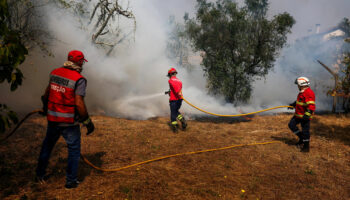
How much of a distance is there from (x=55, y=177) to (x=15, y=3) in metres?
8.34

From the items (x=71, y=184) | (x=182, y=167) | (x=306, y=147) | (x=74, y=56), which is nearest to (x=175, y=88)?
(x=182, y=167)

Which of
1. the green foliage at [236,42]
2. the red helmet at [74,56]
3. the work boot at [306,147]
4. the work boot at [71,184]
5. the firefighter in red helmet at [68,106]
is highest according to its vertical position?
the green foliage at [236,42]

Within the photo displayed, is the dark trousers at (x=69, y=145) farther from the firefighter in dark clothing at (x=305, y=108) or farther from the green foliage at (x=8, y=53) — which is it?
the firefighter in dark clothing at (x=305, y=108)

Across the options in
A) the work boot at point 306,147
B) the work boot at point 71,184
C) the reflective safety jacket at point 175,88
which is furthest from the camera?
the reflective safety jacket at point 175,88

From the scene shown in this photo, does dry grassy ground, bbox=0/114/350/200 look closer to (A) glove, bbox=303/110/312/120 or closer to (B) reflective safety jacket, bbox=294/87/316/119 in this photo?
(A) glove, bbox=303/110/312/120

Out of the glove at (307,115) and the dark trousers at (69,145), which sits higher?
the glove at (307,115)

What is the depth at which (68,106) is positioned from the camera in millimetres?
3246

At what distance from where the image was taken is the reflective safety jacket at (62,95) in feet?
10.4

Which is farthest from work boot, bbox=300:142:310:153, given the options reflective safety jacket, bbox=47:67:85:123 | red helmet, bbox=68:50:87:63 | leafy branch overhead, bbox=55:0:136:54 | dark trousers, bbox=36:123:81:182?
leafy branch overhead, bbox=55:0:136:54

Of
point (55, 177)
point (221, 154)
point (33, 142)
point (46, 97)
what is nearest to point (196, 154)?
point (221, 154)

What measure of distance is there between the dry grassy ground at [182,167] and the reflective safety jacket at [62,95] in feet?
3.97

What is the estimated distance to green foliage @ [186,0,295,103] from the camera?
11.7m

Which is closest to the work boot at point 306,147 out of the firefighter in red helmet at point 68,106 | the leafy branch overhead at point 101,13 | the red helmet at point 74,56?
the firefighter in red helmet at point 68,106

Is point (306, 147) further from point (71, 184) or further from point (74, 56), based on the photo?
point (74, 56)
